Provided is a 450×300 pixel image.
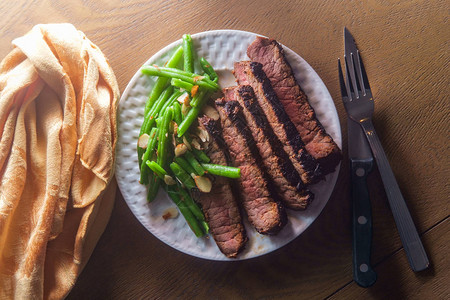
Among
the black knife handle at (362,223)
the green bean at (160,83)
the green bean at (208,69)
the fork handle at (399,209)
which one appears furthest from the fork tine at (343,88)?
the green bean at (160,83)

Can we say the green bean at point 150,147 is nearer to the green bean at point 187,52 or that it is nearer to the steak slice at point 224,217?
the steak slice at point 224,217

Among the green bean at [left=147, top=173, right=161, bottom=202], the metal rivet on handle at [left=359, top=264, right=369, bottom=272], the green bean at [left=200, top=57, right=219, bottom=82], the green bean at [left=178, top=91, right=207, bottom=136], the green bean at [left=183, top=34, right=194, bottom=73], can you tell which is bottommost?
the metal rivet on handle at [left=359, top=264, right=369, bottom=272]

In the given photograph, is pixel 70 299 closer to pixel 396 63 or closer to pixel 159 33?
pixel 159 33

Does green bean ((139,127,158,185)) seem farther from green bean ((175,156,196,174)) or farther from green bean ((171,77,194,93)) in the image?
green bean ((171,77,194,93))

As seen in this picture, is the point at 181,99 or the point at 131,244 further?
the point at 131,244

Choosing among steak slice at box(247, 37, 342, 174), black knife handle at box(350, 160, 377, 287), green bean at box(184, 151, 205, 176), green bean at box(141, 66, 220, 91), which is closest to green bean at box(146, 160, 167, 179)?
green bean at box(184, 151, 205, 176)

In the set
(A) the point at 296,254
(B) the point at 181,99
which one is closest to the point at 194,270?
(A) the point at 296,254

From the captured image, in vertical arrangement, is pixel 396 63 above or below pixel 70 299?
above
